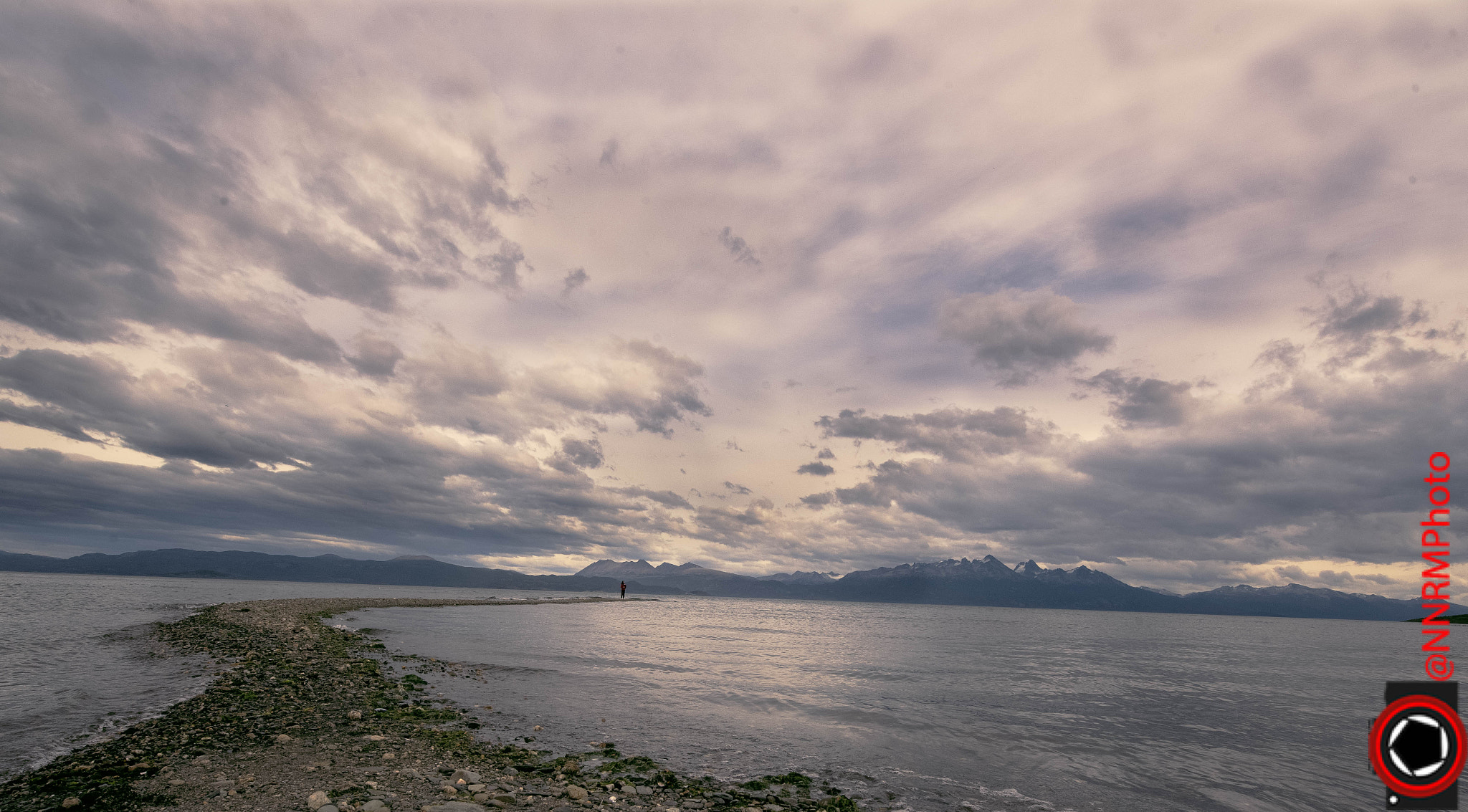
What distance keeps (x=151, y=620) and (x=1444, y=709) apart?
80.5 metres

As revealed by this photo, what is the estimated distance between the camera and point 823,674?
41.6 meters

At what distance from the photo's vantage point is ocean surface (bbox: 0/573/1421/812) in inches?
763

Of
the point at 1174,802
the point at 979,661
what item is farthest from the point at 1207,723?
the point at 979,661

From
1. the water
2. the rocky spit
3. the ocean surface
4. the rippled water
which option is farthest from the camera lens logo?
the water

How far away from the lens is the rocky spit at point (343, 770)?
13211 mm

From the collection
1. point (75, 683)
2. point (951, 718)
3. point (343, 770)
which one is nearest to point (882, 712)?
point (951, 718)

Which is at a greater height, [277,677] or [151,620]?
[277,677]

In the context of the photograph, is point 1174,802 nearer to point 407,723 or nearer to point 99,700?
point 407,723

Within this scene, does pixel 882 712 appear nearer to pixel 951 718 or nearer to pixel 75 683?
pixel 951 718

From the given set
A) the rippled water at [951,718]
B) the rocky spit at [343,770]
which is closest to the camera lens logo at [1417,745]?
the rocky spit at [343,770]

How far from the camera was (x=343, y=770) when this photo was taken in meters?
15.4

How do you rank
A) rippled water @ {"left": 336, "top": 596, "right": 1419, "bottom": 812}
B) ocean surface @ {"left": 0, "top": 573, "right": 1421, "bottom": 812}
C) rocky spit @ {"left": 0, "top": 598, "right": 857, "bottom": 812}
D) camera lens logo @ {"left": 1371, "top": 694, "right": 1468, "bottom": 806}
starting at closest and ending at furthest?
camera lens logo @ {"left": 1371, "top": 694, "right": 1468, "bottom": 806} < rocky spit @ {"left": 0, "top": 598, "right": 857, "bottom": 812} < ocean surface @ {"left": 0, "top": 573, "right": 1421, "bottom": 812} < rippled water @ {"left": 336, "top": 596, "right": 1419, "bottom": 812}

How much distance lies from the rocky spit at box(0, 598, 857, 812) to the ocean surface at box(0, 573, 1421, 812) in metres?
1.59

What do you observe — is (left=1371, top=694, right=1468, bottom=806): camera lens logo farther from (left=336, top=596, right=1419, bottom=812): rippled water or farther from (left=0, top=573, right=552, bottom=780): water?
(left=0, top=573, right=552, bottom=780): water
